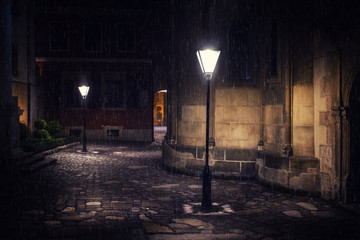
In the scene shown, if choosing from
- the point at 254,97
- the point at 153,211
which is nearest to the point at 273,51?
the point at 254,97

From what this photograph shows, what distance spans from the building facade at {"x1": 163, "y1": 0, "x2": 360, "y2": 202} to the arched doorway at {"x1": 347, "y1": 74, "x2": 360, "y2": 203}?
22 millimetres

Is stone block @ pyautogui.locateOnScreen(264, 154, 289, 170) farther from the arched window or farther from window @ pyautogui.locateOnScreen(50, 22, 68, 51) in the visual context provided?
window @ pyautogui.locateOnScreen(50, 22, 68, 51)

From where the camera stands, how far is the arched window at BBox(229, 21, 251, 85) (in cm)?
1135

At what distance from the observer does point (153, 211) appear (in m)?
7.15

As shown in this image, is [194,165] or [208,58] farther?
[194,165]

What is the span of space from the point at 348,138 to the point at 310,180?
1494 millimetres

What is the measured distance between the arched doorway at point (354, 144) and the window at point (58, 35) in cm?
1990

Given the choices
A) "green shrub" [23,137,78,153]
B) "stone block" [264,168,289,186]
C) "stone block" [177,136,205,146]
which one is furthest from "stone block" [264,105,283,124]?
"green shrub" [23,137,78,153]

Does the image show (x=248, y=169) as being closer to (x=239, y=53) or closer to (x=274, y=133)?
(x=274, y=133)

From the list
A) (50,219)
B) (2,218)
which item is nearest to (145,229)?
(50,219)

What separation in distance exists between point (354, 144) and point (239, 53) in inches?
195

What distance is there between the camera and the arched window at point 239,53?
11352 mm

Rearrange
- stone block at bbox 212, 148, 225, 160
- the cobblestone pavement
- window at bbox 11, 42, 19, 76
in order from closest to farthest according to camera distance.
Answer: the cobblestone pavement
stone block at bbox 212, 148, 225, 160
window at bbox 11, 42, 19, 76

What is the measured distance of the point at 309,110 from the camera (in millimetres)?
9031
